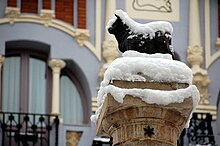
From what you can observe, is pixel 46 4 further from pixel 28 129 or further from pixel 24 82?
pixel 28 129

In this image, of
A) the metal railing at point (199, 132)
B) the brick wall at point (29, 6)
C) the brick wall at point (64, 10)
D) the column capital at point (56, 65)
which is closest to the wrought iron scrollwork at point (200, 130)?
Result: the metal railing at point (199, 132)

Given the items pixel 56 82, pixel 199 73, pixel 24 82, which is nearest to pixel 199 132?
pixel 199 73

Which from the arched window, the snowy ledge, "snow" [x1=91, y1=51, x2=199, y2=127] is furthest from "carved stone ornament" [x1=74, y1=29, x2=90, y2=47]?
the snowy ledge

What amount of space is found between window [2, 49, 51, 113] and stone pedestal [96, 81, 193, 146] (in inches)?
333

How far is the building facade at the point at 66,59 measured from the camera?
1669cm

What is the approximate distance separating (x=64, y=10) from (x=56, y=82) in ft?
4.60

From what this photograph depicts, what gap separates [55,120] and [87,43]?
5.12 feet

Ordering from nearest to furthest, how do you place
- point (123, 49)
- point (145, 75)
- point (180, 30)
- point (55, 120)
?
point (145, 75) < point (123, 49) < point (55, 120) < point (180, 30)

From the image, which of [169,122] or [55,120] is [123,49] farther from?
[55,120]

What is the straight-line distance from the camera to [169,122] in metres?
8.50

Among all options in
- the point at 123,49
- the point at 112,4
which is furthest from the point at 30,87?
the point at 123,49

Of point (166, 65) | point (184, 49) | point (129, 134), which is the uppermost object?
point (184, 49)

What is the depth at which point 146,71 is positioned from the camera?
841 cm

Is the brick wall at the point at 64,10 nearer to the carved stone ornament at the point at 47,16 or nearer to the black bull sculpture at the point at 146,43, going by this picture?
the carved stone ornament at the point at 47,16
